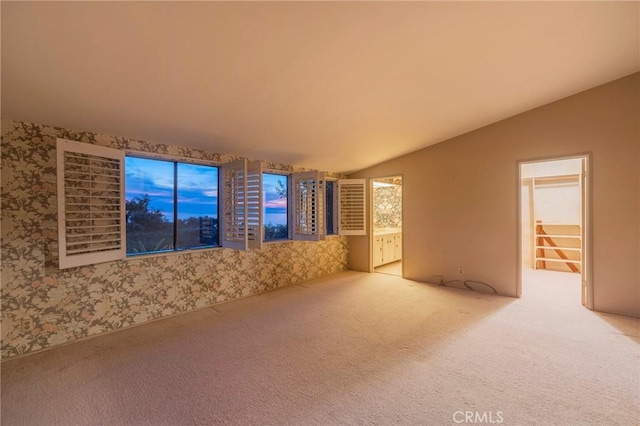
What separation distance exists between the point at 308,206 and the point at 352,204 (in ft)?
3.92

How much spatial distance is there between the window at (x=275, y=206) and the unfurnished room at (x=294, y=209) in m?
0.07

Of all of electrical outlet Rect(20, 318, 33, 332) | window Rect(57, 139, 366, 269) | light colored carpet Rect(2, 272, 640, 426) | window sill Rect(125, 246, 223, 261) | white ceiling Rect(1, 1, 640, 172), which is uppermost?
white ceiling Rect(1, 1, 640, 172)

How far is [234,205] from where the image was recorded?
11.1ft

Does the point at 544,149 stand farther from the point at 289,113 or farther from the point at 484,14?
the point at 289,113

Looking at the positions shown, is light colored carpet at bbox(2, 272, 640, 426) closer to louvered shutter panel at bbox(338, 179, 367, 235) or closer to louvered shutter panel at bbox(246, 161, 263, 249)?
louvered shutter panel at bbox(246, 161, 263, 249)

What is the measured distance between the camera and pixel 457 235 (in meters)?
4.30

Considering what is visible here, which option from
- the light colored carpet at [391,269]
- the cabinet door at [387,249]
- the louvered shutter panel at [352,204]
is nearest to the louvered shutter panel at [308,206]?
the louvered shutter panel at [352,204]

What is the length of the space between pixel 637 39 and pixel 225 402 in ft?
15.1

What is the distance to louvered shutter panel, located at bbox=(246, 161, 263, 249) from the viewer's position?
3.32 metres

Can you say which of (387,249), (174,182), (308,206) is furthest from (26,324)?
(387,249)

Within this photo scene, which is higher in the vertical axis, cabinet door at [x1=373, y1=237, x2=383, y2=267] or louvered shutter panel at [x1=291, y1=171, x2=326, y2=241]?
louvered shutter panel at [x1=291, y1=171, x2=326, y2=241]

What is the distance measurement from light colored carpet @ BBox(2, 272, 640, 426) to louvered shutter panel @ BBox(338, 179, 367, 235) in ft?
7.01

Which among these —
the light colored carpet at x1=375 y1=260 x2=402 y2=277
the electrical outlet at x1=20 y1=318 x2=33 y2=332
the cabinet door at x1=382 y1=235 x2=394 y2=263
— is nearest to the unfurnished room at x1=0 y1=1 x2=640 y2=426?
the electrical outlet at x1=20 y1=318 x2=33 y2=332

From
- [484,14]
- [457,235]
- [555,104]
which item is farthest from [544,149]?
[484,14]
